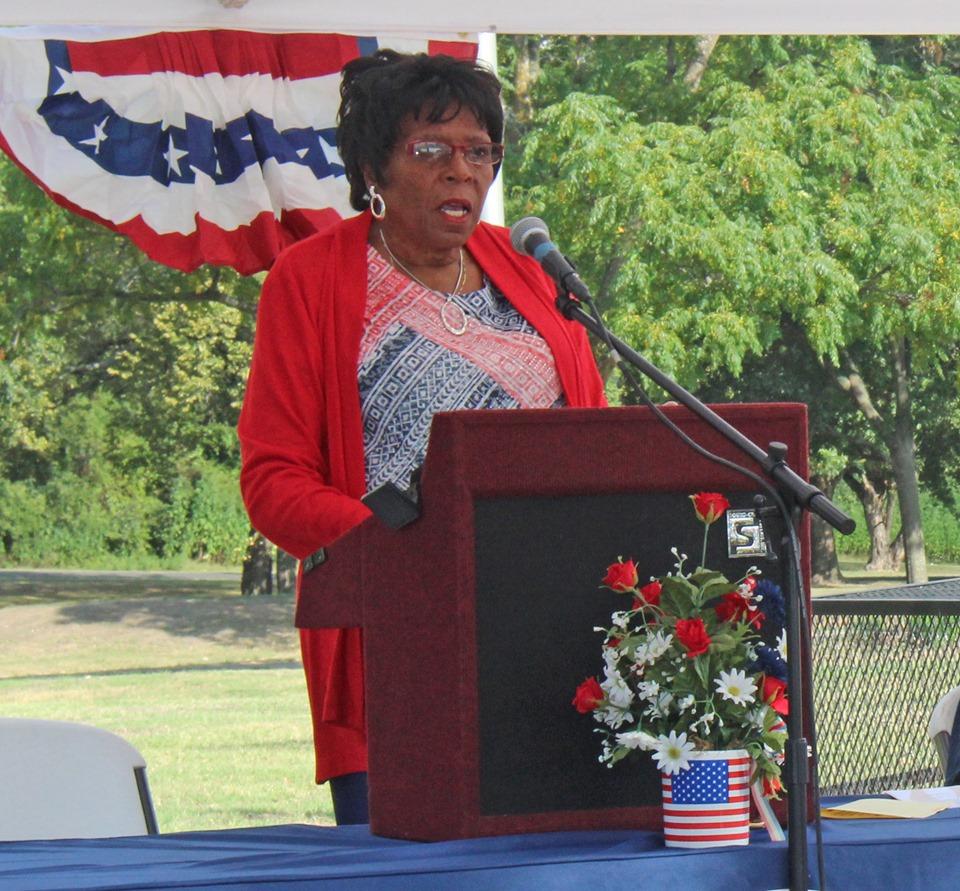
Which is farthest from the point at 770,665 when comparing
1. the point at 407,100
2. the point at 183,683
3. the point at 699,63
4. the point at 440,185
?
the point at 699,63

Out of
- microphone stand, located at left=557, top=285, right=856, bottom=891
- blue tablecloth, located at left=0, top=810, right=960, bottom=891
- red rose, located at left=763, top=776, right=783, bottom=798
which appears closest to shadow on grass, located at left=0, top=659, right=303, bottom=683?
blue tablecloth, located at left=0, top=810, right=960, bottom=891

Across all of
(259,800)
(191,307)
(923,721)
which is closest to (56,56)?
(923,721)

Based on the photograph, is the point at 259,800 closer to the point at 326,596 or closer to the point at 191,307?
the point at 326,596

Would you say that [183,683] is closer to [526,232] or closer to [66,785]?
[66,785]

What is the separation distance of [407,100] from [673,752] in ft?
3.39

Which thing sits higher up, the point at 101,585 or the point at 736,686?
the point at 736,686

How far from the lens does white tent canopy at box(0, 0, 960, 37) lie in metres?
3.61

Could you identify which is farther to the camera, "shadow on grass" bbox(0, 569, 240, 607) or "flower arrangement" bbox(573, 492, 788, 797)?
"shadow on grass" bbox(0, 569, 240, 607)

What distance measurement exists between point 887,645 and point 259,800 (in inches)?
175

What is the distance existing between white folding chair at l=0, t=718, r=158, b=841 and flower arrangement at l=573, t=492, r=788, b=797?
120cm

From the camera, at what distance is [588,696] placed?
1662 mm

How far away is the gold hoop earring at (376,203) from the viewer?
2.32 m

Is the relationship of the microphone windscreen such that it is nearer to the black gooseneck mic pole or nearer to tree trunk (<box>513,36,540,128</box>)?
the black gooseneck mic pole

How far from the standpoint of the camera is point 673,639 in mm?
1661
